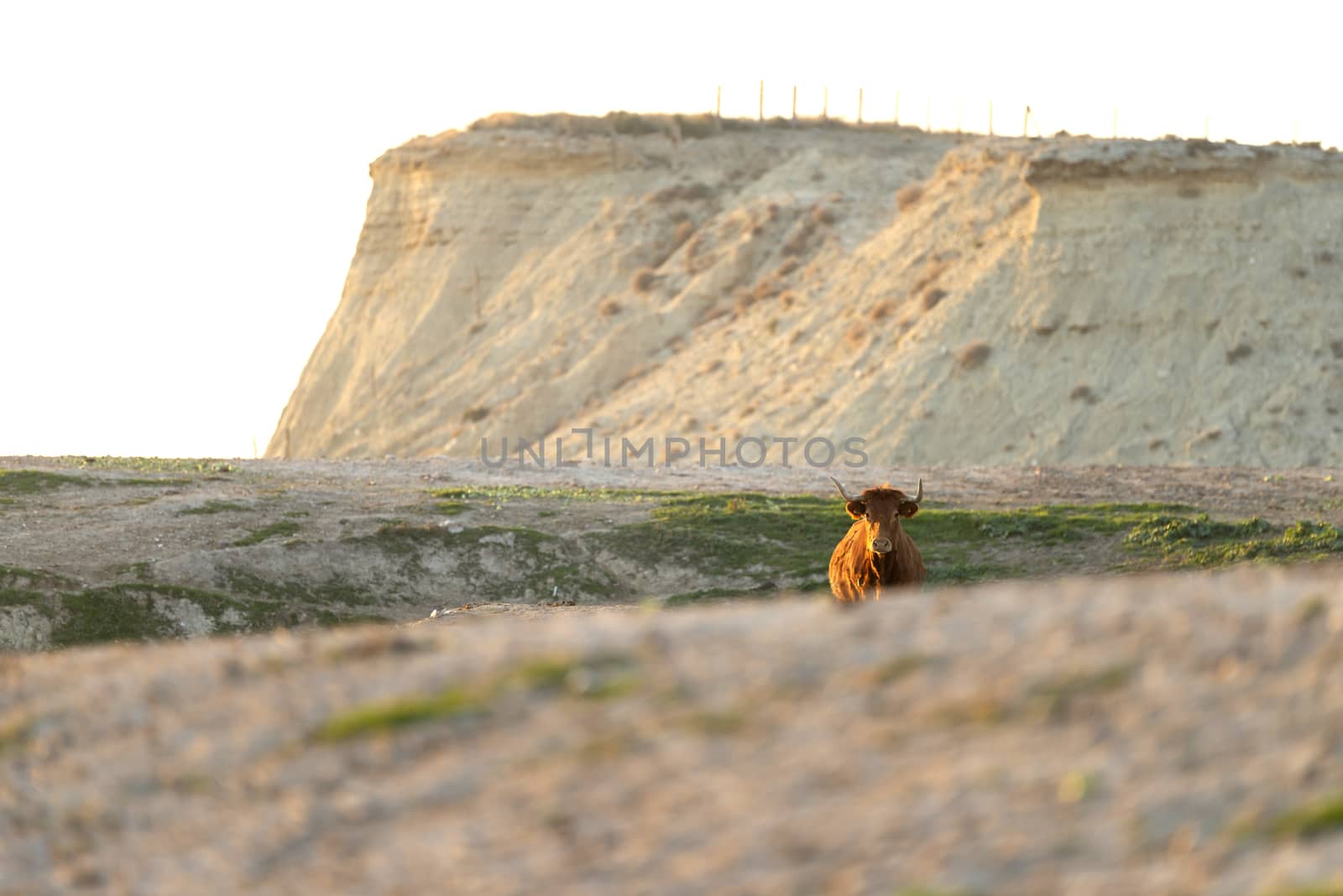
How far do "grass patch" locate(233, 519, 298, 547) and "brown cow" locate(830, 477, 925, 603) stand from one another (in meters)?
9.83

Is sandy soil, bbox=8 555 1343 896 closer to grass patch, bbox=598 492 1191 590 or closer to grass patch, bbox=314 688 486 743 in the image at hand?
grass patch, bbox=314 688 486 743

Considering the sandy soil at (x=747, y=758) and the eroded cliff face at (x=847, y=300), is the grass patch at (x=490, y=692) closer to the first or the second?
the sandy soil at (x=747, y=758)

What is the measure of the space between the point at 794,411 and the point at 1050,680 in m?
39.8

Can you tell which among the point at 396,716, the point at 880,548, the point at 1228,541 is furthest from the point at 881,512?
the point at 1228,541

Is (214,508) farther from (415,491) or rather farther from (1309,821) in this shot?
(1309,821)

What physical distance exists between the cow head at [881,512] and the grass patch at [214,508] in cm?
1194

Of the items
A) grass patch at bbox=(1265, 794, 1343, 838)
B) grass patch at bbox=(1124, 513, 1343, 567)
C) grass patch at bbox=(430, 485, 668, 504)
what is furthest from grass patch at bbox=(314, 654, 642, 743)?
grass patch at bbox=(430, 485, 668, 504)

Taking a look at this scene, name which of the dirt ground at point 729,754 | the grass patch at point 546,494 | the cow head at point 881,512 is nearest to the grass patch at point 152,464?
the grass patch at point 546,494

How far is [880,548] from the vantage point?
1627 cm

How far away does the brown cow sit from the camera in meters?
16.5

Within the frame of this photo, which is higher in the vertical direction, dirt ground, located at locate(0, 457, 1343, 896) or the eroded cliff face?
the eroded cliff face

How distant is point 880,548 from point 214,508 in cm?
1260

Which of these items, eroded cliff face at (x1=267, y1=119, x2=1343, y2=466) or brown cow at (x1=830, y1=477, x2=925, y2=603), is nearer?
brown cow at (x1=830, y1=477, x2=925, y2=603)

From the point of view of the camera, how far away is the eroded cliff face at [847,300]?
42969 millimetres
